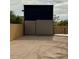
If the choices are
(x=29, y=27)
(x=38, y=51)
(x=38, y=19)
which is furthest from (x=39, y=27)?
(x=38, y=51)

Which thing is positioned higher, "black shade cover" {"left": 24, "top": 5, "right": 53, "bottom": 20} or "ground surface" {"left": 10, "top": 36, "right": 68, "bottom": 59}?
"black shade cover" {"left": 24, "top": 5, "right": 53, "bottom": 20}

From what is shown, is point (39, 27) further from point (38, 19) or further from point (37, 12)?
point (37, 12)

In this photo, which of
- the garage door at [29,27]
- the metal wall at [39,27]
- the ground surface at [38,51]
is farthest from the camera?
the garage door at [29,27]

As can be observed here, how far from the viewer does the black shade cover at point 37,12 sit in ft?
55.2

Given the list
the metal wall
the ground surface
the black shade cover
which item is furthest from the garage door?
the ground surface

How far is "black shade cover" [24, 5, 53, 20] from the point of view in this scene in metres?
16.8

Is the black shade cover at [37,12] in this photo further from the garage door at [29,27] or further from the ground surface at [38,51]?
the ground surface at [38,51]

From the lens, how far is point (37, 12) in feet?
55.9

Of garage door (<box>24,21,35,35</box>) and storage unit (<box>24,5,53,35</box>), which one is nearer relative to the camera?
storage unit (<box>24,5,53,35</box>)

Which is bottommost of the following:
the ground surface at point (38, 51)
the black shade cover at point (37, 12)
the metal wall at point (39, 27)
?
the ground surface at point (38, 51)

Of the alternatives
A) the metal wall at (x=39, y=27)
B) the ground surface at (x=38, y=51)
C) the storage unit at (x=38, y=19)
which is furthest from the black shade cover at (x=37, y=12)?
the ground surface at (x=38, y=51)

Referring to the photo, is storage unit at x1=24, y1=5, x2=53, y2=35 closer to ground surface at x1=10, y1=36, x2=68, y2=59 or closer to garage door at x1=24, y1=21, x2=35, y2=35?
garage door at x1=24, y1=21, x2=35, y2=35
